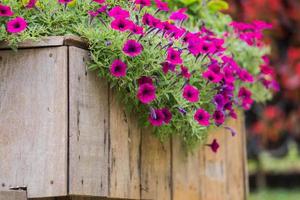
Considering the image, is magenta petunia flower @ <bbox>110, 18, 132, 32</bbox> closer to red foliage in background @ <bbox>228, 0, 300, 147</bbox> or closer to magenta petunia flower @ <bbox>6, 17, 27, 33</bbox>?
magenta petunia flower @ <bbox>6, 17, 27, 33</bbox>

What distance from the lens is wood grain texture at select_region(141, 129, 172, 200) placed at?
2.67m

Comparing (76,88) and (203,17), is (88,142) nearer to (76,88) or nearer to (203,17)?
(76,88)

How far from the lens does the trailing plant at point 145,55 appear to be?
237 centimetres

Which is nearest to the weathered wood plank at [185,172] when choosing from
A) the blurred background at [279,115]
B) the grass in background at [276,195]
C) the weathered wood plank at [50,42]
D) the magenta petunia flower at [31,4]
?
the weathered wood plank at [50,42]

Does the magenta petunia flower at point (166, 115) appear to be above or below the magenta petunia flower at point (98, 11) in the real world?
below

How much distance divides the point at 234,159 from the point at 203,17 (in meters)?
0.71

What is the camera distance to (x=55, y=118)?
2268 millimetres

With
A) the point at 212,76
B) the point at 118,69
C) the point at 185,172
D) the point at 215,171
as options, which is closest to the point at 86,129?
the point at 118,69

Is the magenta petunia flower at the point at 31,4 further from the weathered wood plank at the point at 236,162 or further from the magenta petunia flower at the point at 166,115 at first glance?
the weathered wood plank at the point at 236,162

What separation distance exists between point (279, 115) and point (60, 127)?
243 inches

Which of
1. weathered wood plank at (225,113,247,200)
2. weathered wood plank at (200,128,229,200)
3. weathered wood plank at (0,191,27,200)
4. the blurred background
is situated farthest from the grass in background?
weathered wood plank at (0,191,27,200)

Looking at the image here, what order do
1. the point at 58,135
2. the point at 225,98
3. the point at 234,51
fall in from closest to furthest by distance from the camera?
the point at 58,135 → the point at 225,98 → the point at 234,51

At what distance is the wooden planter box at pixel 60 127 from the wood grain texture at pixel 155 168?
0.28 ft

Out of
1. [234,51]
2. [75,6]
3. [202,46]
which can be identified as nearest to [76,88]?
[75,6]
